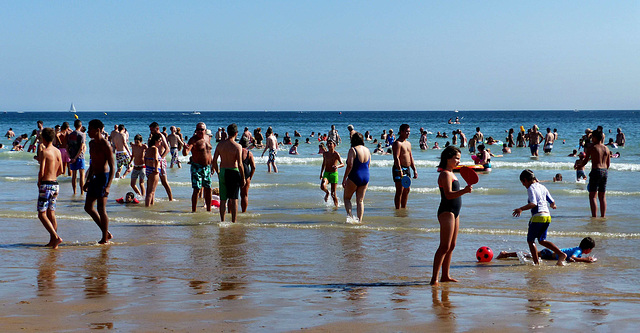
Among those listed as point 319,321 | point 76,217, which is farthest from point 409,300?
point 76,217

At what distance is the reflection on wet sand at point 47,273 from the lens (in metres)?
6.37

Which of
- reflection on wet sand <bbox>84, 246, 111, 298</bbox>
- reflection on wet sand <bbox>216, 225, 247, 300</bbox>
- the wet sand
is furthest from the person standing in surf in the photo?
reflection on wet sand <bbox>84, 246, 111, 298</bbox>

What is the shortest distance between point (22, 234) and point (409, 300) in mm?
6357

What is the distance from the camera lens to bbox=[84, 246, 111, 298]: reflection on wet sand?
635 cm

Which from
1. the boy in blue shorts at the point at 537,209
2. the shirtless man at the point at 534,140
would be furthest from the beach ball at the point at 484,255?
the shirtless man at the point at 534,140

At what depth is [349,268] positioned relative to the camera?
780 centimetres

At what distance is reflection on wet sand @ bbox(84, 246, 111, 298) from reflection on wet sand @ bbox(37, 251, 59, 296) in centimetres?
31

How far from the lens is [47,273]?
7.24 meters

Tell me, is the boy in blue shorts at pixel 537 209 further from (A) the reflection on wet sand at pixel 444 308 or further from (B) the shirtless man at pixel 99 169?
(B) the shirtless man at pixel 99 169

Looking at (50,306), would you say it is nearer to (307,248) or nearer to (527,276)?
(307,248)

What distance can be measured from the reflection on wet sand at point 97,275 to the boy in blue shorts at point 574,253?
4596 mm

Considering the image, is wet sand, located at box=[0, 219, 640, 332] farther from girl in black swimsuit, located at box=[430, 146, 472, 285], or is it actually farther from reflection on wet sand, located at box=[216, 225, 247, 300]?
girl in black swimsuit, located at box=[430, 146, 472, 285]

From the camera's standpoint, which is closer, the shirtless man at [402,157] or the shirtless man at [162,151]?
the shirtless man at [402,157]

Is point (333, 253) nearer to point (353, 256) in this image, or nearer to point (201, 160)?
point (353, 256)
